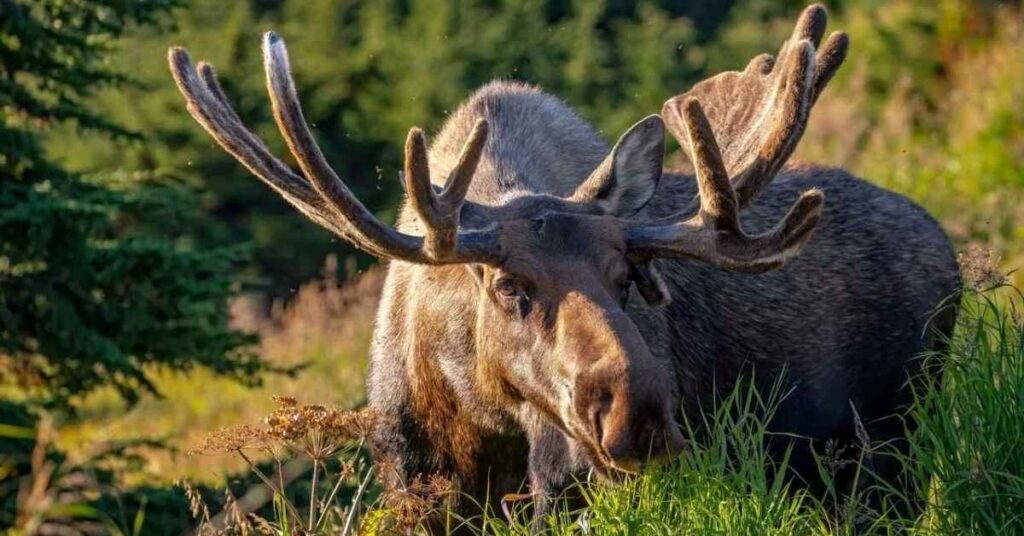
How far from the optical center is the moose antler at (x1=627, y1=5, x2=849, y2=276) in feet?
20.2

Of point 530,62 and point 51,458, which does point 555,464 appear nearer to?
point 51,458

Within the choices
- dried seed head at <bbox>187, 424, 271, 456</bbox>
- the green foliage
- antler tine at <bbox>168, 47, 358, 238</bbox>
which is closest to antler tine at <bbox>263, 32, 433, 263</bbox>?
antler tine at <bbox>168, 47, 358, 238</bbox>

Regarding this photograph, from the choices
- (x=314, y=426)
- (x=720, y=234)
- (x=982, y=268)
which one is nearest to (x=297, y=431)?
(x=314, y=426)

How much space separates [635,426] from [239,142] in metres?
1.90

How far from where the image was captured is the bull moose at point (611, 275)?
6.00 metres

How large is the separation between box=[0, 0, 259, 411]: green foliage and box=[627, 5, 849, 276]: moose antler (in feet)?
13.1

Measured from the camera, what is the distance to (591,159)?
7.89m

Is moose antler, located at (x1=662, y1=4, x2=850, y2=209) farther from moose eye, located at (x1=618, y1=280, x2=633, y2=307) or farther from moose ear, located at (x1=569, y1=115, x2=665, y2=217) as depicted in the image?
moose eye, located at (x1=618, y1=280, x2=633, y2=307)

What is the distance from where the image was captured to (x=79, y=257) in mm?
9820

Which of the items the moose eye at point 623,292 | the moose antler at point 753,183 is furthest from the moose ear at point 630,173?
the moose eye at point 623,292

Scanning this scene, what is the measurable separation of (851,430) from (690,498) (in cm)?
213

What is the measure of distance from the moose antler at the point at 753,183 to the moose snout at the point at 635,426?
844mm

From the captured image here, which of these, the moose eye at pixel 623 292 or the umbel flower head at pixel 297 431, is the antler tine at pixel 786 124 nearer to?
the moose eye at pixel 623 292

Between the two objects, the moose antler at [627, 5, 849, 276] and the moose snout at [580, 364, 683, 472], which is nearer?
the moose snout at [580, 364, 683, 472]
